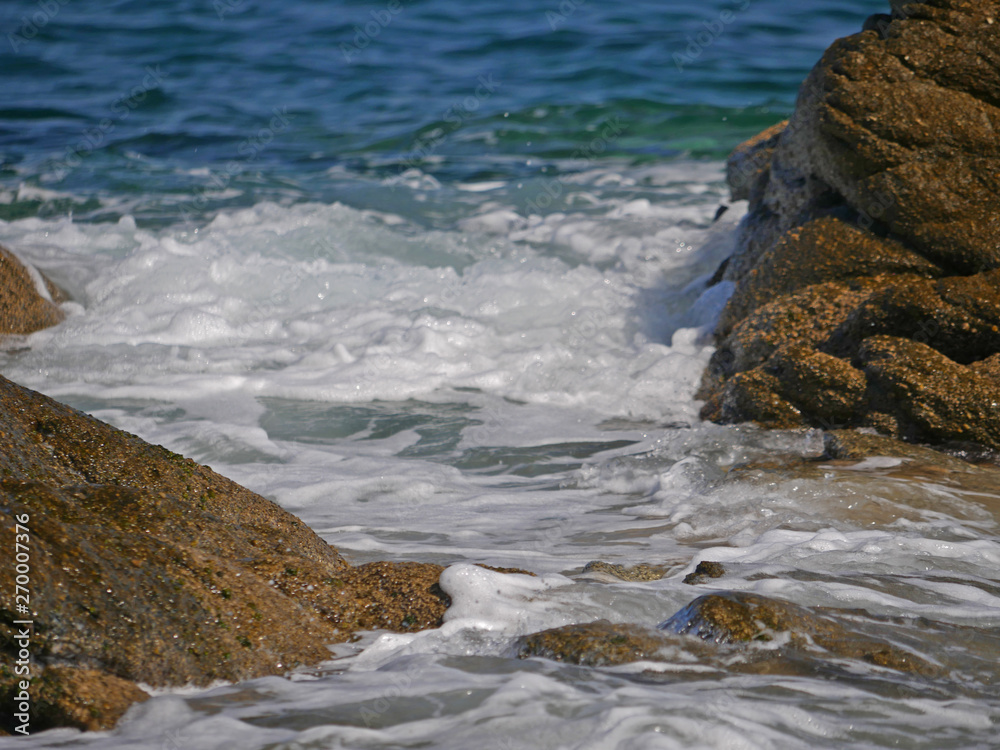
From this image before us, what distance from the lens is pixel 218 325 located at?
7332mm

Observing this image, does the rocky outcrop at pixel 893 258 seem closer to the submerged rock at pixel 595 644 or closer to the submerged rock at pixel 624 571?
the submerged rock at pixel 624 571

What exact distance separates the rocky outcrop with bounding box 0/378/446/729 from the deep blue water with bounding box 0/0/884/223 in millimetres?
7652

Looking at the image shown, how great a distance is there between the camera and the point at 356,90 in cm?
1586

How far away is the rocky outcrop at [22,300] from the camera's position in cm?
675

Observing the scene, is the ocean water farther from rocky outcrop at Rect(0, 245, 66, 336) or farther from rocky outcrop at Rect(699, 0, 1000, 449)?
rocky outcrop at Rect(699, 0, 1000, 449)

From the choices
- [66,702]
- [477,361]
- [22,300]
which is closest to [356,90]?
[22,300]

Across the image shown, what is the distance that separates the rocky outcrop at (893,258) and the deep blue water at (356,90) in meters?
6.48

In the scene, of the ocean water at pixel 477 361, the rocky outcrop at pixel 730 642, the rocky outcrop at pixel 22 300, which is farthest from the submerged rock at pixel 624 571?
the rocky outcrop at pixel 22 300

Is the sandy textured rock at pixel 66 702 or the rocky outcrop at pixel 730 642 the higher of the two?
the sandy textured rock at pixel 66 702

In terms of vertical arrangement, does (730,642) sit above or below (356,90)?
below

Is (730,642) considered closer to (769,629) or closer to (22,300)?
(769,629)

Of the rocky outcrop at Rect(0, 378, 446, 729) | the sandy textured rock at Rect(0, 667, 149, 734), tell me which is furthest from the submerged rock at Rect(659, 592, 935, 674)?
the sandy textured rock at Rect(0, 667, 149, 734)

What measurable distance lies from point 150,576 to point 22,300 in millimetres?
5192

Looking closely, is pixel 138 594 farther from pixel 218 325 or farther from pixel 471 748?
pixel 218 325
